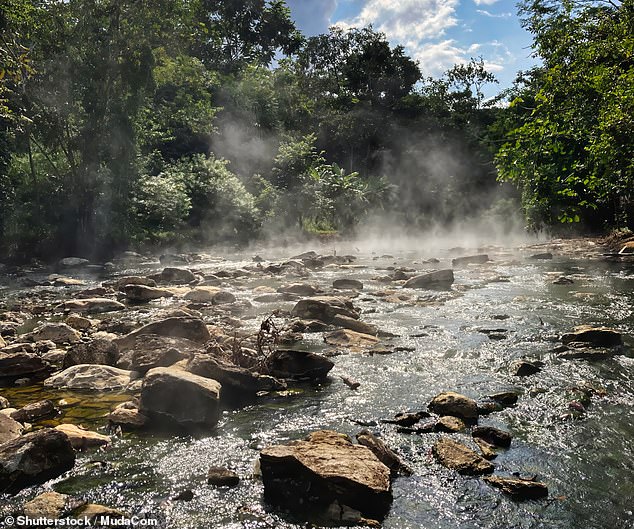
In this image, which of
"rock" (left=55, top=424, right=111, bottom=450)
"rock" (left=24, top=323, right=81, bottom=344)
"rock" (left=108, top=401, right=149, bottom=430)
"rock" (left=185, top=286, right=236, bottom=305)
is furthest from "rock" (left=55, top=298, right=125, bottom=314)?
"rock" (left=55, top=424, right=111, bottom=450)

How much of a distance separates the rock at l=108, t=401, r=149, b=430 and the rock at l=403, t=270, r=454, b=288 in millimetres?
10777

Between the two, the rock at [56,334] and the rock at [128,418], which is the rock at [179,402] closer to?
the rock at [128,418]

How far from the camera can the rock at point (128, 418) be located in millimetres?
5281

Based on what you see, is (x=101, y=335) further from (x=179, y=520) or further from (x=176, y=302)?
(x=179, y=520)

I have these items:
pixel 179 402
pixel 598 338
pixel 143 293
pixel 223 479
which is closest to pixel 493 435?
pixel 223 479

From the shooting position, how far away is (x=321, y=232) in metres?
36.2

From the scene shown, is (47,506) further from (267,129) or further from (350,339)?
(267,129)

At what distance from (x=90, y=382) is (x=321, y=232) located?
3011 centimetres

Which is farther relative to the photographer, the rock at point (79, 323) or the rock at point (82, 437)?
the rock at point (79, 323)

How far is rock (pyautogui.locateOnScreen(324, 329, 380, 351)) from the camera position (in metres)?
8.53

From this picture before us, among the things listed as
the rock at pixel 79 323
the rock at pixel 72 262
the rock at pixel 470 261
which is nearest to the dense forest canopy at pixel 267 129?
the rock at pixel 72 262

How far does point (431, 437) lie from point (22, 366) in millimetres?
5819

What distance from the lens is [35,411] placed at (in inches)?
217

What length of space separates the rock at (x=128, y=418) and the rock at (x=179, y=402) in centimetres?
7
